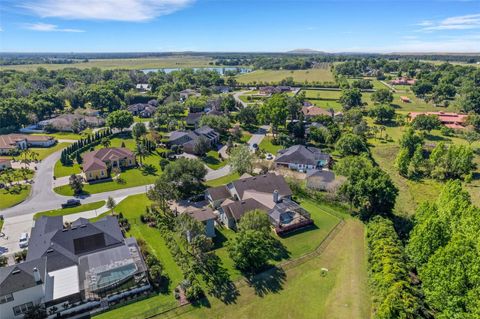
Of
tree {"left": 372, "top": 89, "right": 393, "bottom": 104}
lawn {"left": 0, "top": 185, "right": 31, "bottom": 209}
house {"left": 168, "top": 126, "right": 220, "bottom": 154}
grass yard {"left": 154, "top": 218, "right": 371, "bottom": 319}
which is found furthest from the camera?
tree {"left": 372, "top": 89, "right": 393, "bottom": 104}

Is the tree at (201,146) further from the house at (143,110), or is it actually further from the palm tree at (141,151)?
the house at (143,110)

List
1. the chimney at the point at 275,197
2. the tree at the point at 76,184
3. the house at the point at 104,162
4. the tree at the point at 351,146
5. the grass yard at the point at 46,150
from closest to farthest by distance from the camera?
the chimney at the point at 275,197 → the tree at the point at 76,184 → the house at the point at 104,162 → the tree at the point at 351,146 → the grass yard at the point at 46,150

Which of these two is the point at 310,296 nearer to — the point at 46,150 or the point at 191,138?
the point at 191,138

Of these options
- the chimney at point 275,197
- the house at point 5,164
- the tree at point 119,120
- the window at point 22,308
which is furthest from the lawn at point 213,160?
the window at point 22,308

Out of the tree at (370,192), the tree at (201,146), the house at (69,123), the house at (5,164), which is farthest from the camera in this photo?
the house at (69,123)

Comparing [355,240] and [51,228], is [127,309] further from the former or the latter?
[355,240]

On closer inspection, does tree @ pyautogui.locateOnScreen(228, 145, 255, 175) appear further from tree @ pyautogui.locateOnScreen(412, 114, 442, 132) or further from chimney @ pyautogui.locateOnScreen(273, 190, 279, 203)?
tree @ pyautogui.locateOnScreen(412, 114, 442, 132)

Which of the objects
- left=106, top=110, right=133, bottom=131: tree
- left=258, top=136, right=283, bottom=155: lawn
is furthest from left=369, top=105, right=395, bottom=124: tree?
left=106, top=110, right=133, bottom=131: tree
